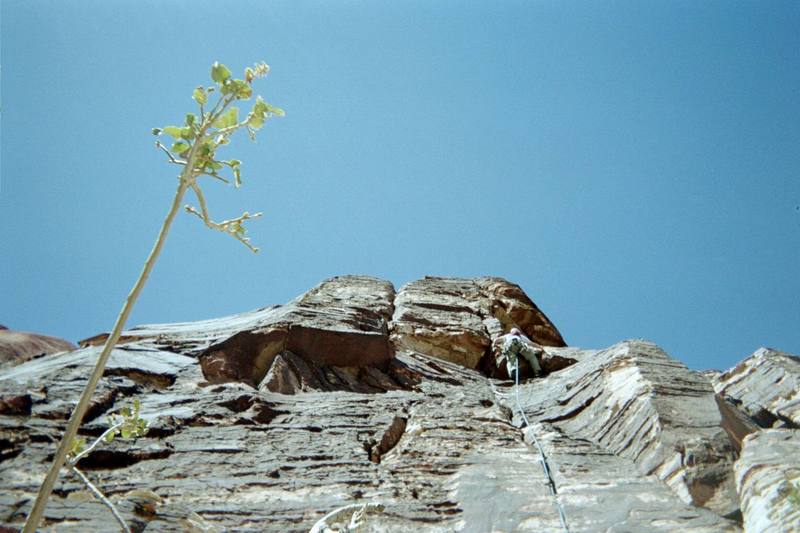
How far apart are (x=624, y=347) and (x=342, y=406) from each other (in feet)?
16.9

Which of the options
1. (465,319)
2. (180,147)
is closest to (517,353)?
(465,319)

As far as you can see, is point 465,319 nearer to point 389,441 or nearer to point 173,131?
point 389,441

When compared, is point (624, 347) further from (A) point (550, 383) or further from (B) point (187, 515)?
(B) point (187, 515)

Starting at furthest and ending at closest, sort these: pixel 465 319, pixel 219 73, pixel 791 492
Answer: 1. pixel 465 319
2. pixel 791 492
3. pixel 219 73

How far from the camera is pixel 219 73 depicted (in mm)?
3340

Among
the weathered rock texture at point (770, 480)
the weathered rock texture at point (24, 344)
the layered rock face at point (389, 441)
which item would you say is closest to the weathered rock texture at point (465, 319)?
the layered rock face at point (389, 441)

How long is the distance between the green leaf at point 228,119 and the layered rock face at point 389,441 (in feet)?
13.2

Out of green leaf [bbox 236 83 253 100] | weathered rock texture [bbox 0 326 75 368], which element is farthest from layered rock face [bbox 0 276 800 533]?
weathered rock texture [bbox 0 326 75 368]

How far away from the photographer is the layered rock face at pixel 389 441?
6.10 meters

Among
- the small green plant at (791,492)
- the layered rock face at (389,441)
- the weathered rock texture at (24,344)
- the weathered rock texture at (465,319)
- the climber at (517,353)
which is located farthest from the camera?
the weathered rock texture at (24,344)

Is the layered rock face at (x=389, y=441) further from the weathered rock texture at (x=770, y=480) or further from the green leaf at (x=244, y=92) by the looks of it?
the green leaf at (x=244, y=92)

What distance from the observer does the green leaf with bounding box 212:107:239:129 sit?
11.1 feet

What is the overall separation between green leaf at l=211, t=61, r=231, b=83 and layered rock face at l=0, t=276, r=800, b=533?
4.22 metres

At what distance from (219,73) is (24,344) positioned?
972 inches
